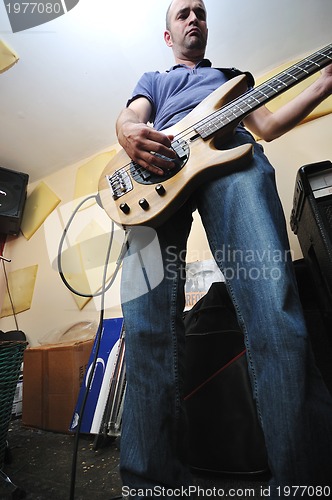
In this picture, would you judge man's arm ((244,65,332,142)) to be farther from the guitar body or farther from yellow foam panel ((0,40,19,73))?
yellow foam panel ((0,40,19,73))

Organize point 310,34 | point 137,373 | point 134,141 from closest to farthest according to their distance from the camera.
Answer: point 137,373, point 134,141, point 310,34

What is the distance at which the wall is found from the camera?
1.42m

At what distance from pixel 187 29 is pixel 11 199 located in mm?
1847

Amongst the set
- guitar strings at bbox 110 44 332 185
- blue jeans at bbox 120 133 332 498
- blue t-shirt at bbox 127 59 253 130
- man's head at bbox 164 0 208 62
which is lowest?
blue jeans at bbox 120 133 332 498

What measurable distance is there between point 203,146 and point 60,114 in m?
1.69

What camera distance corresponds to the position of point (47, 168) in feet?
7.87

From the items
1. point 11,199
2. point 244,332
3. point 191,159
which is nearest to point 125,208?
point 191,159

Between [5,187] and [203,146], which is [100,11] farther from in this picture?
[5,187]

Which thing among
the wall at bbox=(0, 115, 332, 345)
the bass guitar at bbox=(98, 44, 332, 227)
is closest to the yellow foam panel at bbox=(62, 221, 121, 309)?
the wall at bbox=(0, 115, 332, 345)

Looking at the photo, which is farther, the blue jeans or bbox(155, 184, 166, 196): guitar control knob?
bbox(155, 184, 166, 196): guitar control knob

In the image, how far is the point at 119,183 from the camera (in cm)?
71

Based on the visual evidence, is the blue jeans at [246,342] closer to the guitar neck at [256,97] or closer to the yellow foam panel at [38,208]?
the guitar neck at [256,97]

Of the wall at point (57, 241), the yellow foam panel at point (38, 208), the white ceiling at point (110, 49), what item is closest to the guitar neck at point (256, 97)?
the wall at point (57, 241)

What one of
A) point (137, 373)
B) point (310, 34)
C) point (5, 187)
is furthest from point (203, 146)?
point (5, 187)
